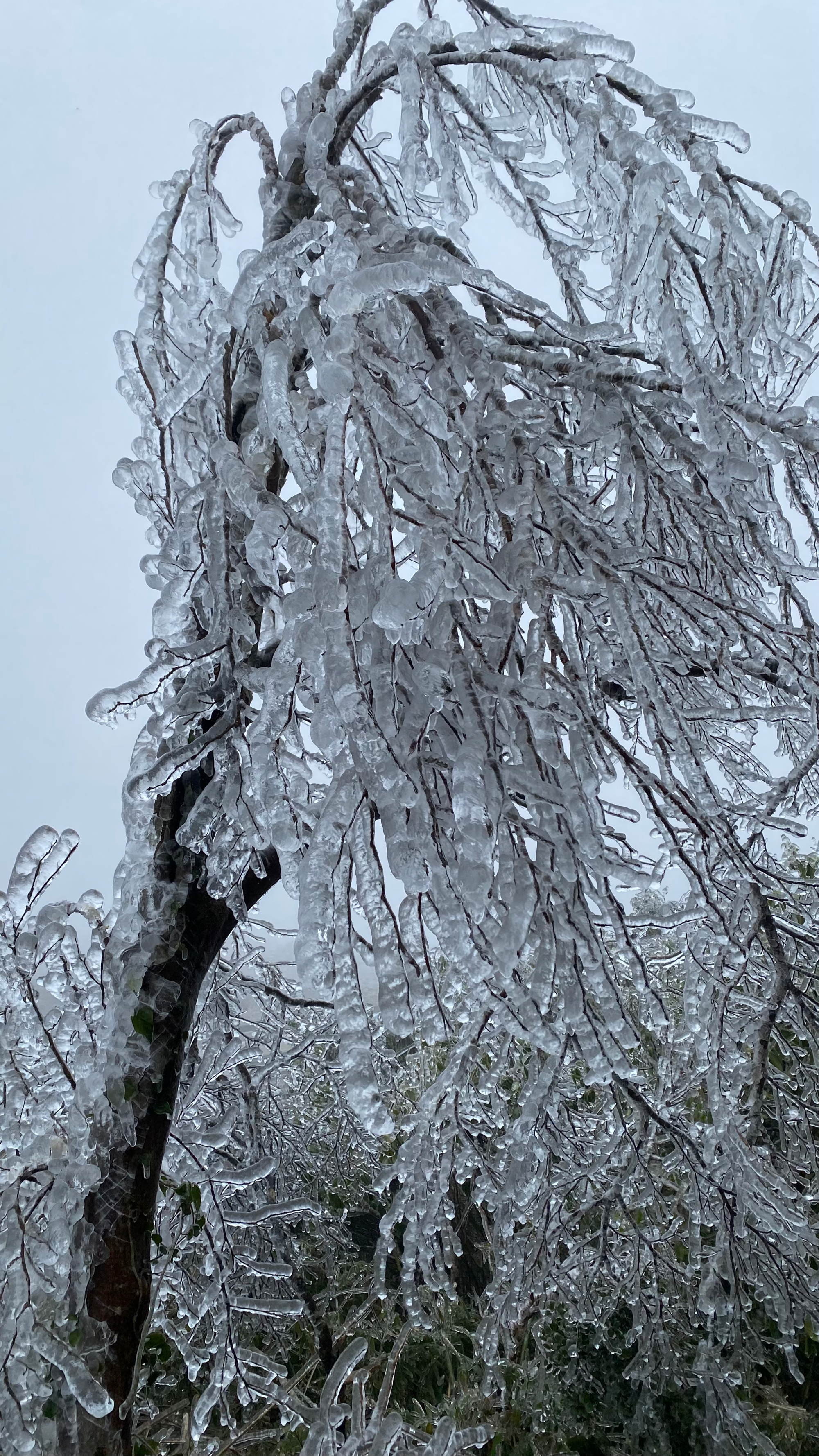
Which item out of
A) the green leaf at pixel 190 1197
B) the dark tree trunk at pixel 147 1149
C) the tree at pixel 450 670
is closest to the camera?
the tree at pixel 450 670

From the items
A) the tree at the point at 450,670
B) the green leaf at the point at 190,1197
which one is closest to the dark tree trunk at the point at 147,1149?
the tree at the point at 450,670

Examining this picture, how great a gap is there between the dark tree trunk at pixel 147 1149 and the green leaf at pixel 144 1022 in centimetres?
1

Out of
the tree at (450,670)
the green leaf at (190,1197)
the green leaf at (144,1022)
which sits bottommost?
Answer: the green leaf at (190,1197)

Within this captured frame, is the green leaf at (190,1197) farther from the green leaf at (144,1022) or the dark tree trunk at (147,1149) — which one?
the green leaf at (144,1022)

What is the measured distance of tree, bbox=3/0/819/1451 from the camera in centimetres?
97

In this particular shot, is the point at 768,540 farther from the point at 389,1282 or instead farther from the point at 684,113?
the point at 389,1282

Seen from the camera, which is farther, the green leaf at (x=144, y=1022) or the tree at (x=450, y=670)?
the green leaf at (x=144, y=1022)

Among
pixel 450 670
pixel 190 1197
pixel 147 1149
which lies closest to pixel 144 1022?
pixel 147 1149

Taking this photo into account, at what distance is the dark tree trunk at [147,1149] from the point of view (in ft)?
5.08

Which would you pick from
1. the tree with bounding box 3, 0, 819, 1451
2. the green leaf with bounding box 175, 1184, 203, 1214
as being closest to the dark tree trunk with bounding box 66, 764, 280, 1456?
the tree with bounding box 3, 0, 819, 1451

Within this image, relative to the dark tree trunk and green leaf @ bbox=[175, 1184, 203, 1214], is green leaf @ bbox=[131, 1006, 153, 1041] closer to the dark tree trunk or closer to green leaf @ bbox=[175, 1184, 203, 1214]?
the dark tree trunk

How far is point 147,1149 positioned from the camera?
1.64 meters

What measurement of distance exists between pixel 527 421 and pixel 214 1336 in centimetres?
182

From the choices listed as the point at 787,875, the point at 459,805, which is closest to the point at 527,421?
the point at 459,805
